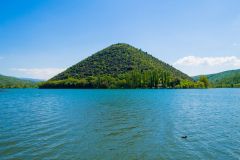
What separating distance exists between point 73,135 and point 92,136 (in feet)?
7.26

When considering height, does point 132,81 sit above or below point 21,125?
above

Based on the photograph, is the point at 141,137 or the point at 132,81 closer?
the point at 141,137

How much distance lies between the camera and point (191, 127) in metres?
29.7

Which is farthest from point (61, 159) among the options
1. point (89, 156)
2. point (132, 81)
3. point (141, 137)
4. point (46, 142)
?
point (132, 81)

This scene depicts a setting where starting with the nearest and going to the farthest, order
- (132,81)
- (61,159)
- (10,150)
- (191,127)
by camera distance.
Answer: (61,159) < (10,150) < (191,127) < (132,81)

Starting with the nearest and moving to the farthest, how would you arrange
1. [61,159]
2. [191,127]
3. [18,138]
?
[61,159] < [18,138] < [191,127]

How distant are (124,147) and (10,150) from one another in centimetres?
1000

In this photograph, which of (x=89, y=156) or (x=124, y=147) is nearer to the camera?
(x=89, y=156)

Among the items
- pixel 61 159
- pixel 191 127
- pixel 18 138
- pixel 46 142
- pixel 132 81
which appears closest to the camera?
pixel 61 159

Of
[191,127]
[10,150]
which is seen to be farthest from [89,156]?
[191,127]

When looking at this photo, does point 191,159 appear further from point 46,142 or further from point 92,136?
point 46,142

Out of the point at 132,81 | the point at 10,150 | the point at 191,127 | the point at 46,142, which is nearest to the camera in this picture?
the point at 10,150

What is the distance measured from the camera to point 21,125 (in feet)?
102

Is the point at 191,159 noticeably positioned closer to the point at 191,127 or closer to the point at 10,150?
the point at 191,127
